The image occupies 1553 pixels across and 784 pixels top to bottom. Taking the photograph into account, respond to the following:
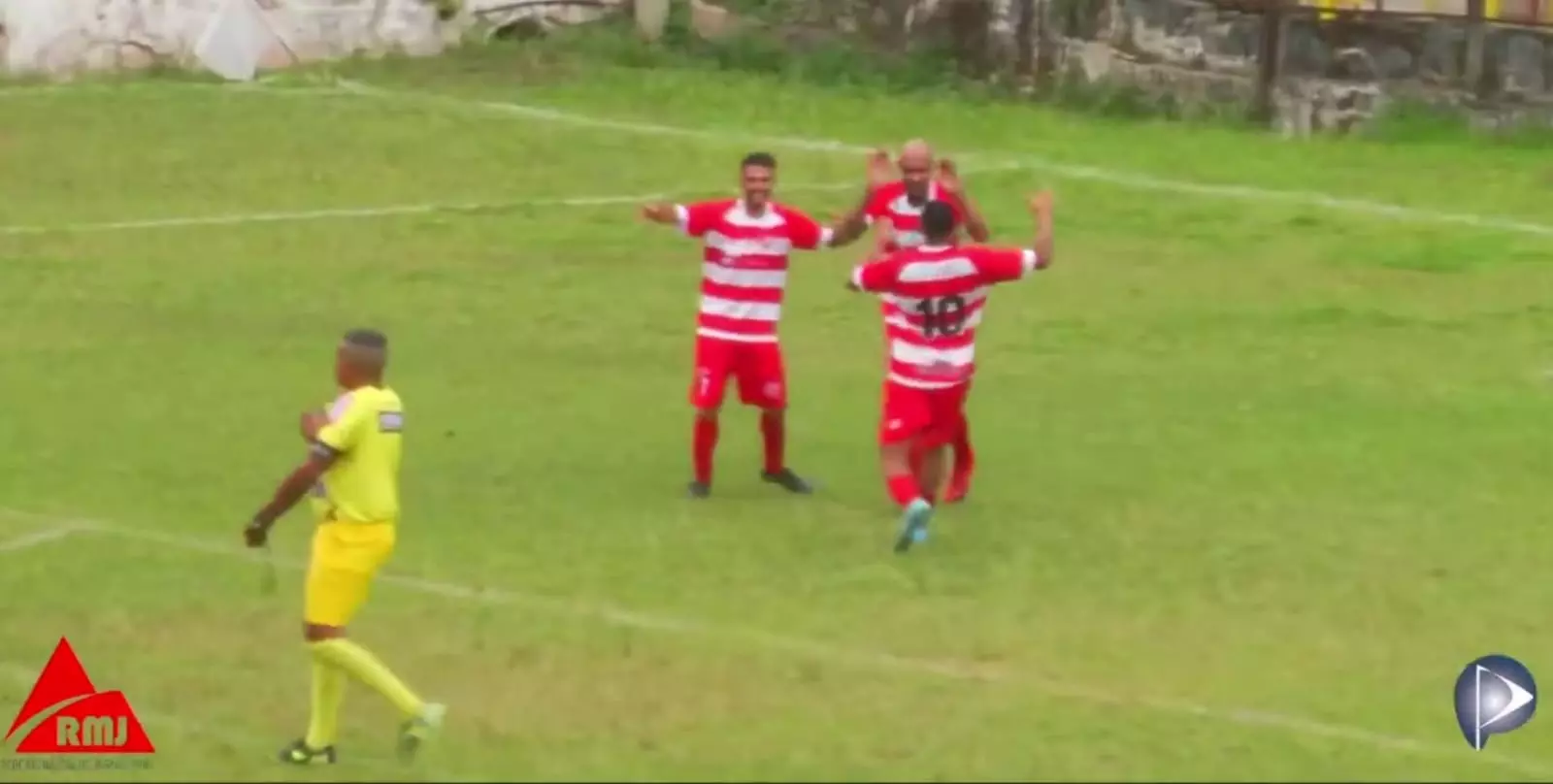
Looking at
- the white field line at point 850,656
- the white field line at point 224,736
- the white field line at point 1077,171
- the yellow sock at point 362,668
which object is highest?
the yellow sock at point 362,668

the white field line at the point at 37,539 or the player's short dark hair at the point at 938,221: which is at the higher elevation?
the player's short dark hair at the point at 938,221

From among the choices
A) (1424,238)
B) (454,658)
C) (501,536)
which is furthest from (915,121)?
(454,658)

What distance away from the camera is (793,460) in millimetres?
14945

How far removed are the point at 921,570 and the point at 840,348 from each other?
19.5 feet

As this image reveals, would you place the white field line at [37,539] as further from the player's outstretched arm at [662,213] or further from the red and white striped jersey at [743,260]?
the red and white striped jersey at [743,260]

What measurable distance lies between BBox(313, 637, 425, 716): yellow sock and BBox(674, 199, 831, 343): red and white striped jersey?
4824 millimetres

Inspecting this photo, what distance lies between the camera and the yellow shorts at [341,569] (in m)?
9.23

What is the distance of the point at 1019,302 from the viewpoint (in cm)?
1986

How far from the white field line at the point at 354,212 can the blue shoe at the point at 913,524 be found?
11.1 m

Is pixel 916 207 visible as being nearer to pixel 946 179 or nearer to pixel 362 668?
pixel 946 179

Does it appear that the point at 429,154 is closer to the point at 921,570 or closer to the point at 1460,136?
the point at 1460,136

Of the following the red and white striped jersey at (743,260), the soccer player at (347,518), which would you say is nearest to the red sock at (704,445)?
the red and white striped jersey at (743,260)

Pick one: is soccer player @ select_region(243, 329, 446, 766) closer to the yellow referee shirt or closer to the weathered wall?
the yellow referee shirt

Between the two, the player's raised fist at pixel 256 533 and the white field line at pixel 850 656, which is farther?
the white field line at pixel 850 656
